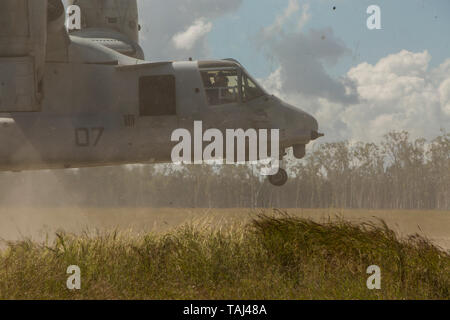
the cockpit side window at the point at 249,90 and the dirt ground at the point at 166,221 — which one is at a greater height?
the cockpit side window at the point at 249,90

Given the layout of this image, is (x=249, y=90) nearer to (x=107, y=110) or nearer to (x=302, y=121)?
Result: (x=302, y=121)

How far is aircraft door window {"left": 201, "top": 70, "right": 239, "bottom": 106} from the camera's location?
15891mm

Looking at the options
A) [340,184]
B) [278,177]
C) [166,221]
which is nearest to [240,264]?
[166,221]

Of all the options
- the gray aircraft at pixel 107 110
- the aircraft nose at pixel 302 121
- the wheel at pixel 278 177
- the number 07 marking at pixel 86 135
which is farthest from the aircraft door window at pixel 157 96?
the wheel at pixel 278 177

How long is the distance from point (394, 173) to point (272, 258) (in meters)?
65.3

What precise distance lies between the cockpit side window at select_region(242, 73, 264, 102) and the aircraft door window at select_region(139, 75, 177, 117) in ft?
7.26

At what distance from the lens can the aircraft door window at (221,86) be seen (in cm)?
1589

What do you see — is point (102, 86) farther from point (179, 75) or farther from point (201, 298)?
point (201, 298)

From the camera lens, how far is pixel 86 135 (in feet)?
50.5

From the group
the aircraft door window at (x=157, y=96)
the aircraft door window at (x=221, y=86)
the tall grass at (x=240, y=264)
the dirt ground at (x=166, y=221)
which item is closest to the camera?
the tall grass at (x=240, y=264)

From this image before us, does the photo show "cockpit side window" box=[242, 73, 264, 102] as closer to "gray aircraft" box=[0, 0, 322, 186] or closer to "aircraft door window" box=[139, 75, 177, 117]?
"gray aircraft" box=[0, 0, 322, 186]

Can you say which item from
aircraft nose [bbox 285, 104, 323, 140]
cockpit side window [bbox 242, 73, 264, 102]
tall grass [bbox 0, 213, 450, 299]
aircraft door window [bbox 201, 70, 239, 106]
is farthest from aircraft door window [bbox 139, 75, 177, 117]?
tall grass [bbox 0, 213, 450, 299]

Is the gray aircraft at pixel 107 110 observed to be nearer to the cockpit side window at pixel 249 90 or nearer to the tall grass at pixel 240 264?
the cockpit side window at pixel 249 90

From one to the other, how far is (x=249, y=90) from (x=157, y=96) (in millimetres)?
2867
